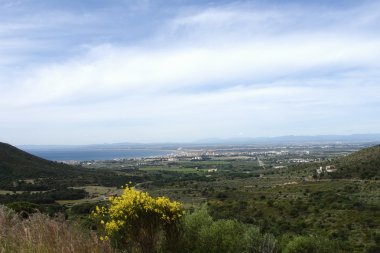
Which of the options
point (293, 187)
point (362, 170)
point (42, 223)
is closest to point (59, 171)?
point (293, 187)

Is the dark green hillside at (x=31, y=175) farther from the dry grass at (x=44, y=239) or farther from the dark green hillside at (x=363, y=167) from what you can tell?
the dry grass at (x=44, y=239)

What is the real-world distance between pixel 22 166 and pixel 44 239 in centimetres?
9474

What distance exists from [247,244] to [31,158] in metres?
99.7

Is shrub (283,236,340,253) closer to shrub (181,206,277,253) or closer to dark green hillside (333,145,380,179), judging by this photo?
shrub (181,206,277,253)

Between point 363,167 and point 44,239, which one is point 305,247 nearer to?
point 44,239

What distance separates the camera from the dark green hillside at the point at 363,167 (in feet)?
214

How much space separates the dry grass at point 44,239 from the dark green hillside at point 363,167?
65.0 meters

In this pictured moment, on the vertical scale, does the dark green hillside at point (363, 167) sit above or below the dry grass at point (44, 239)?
below

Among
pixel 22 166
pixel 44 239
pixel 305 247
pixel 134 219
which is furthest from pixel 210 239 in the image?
pixel 22 166

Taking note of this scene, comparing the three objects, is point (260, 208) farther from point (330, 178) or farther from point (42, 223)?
point (42, 223)

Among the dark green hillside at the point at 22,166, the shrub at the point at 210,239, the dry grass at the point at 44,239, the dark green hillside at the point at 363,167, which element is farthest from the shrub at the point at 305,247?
the dark green hillside at the point at 22,166

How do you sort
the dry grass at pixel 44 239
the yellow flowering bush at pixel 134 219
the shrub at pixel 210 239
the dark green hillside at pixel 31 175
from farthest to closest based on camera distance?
the dark green hillside at pixel 31 175 < the shrub at pixel 210 239 < the yellow flowering bush at pixel 134 219 < the dry grass at pixel 44 239

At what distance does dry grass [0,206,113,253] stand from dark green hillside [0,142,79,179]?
8430 cm

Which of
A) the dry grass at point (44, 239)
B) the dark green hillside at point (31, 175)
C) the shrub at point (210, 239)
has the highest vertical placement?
the dry grass at point (44, 239)
